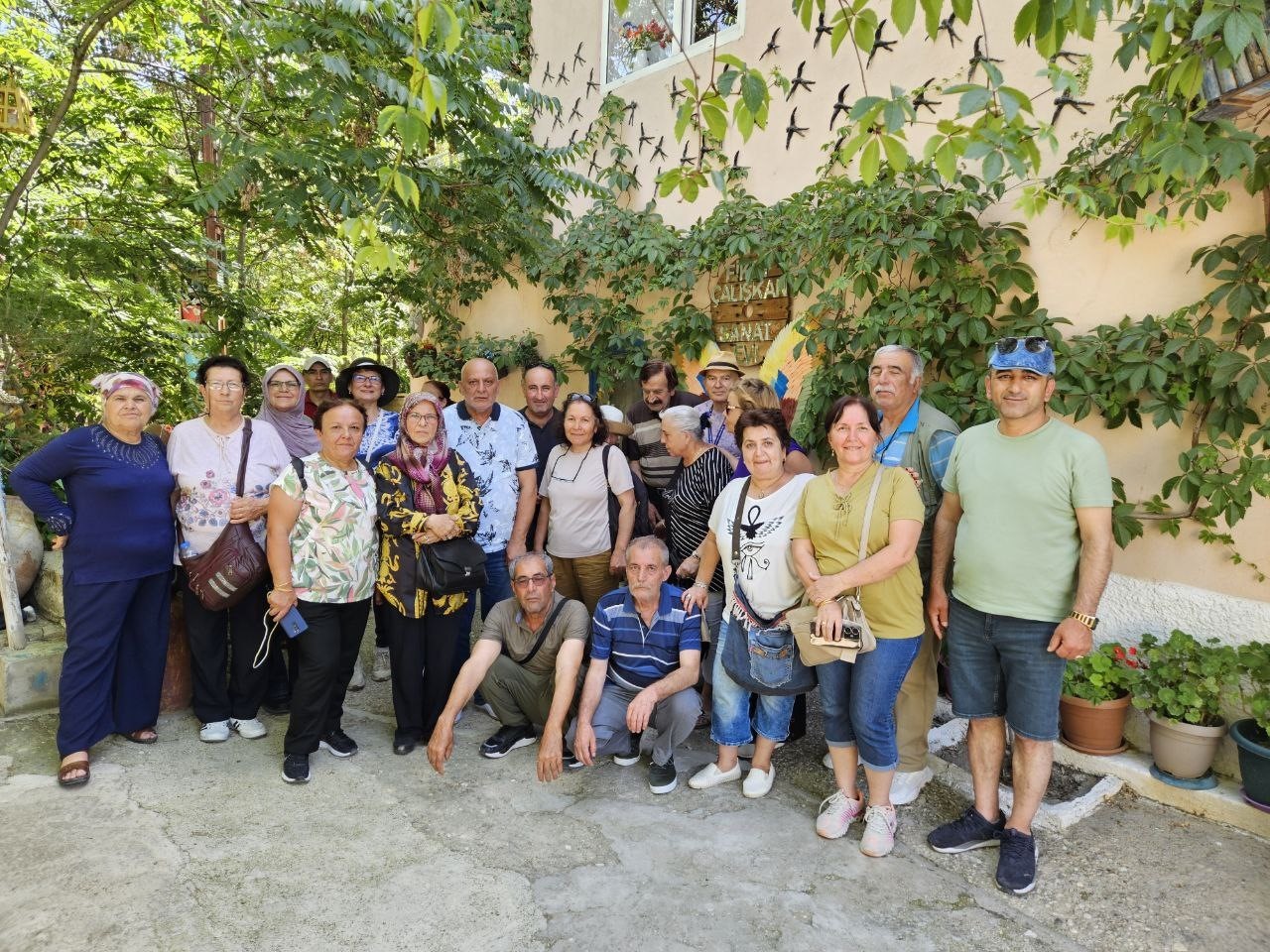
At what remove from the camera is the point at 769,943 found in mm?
2479

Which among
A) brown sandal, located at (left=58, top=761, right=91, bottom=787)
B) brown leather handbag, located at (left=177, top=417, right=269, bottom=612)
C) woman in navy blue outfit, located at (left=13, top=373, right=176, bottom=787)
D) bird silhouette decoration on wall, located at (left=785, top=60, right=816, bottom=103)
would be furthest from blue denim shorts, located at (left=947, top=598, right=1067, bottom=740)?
bird silhouette decoration on wall, located at (left=785, top=60, right=816, bottom=103)

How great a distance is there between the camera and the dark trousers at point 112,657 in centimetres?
346

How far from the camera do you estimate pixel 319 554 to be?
349 cm

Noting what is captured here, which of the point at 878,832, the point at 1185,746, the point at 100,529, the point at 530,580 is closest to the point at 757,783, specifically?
the point at 878,832

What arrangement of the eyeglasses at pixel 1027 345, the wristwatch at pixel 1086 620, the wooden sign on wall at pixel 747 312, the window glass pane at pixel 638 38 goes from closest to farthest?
1. the wristwatch at pixel 1086 620
2. the eyeglasses at pixel 1027 345
3. the wooden sign on wall at pixel 747 312
4. the window glass pane at pixel 638 38

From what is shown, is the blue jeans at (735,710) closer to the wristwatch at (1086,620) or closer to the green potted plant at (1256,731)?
the wristwatch at (1086,620)

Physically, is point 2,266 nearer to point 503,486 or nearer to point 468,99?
point 468,99

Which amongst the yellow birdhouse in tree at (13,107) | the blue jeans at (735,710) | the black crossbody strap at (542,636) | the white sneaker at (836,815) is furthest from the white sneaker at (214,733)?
the yellow birdhouse in tree at (13,107)

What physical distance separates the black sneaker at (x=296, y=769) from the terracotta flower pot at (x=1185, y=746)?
3.73m

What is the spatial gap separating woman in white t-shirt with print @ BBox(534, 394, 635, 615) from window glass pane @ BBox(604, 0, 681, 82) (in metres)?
3.93

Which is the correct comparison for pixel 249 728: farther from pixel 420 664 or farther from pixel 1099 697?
pixel 1099 697

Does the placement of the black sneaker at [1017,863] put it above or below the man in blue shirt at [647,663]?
below

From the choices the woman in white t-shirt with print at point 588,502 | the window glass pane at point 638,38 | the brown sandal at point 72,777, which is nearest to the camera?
the brown sandal at point 72,777

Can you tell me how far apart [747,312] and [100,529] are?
417cm
